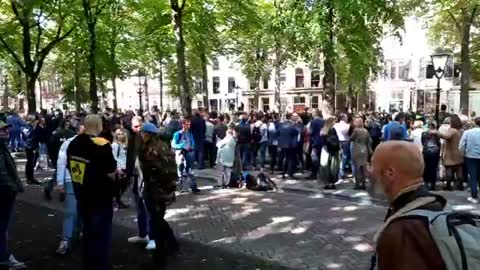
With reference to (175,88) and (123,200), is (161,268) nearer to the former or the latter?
(123,200)

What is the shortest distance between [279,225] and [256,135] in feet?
24.3

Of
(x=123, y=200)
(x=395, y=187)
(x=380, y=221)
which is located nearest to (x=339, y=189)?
(x=380, y=221)

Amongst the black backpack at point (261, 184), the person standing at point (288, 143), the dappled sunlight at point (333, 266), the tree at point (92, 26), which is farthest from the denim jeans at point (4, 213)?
the tree at point (92, 26)

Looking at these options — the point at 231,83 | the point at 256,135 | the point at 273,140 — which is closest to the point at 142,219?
the point at 273,140

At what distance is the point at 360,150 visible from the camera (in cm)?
1191

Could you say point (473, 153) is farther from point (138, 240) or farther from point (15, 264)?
point (15, 264)

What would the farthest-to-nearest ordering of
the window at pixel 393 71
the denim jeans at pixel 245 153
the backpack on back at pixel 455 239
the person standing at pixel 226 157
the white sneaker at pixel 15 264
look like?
the window at pixel 393 71 < the denim jeans at pixel 245 153 < the person standing at pixel 226 157 < the white sneaker at pixel 15 264 < the backpack on back at pixel 455 239

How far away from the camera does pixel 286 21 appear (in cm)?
1859

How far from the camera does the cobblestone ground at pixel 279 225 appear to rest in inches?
269

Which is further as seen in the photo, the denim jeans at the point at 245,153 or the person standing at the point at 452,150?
the denim jeans at the point at 245,153

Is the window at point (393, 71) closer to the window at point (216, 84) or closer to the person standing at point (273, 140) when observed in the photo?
the window at point (216, 84)

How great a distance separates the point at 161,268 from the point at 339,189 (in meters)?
6.80

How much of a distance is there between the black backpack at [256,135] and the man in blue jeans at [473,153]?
657 centimetres

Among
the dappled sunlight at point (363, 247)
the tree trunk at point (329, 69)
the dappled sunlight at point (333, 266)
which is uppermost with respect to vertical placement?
the tree trunk at point (329, 69)
